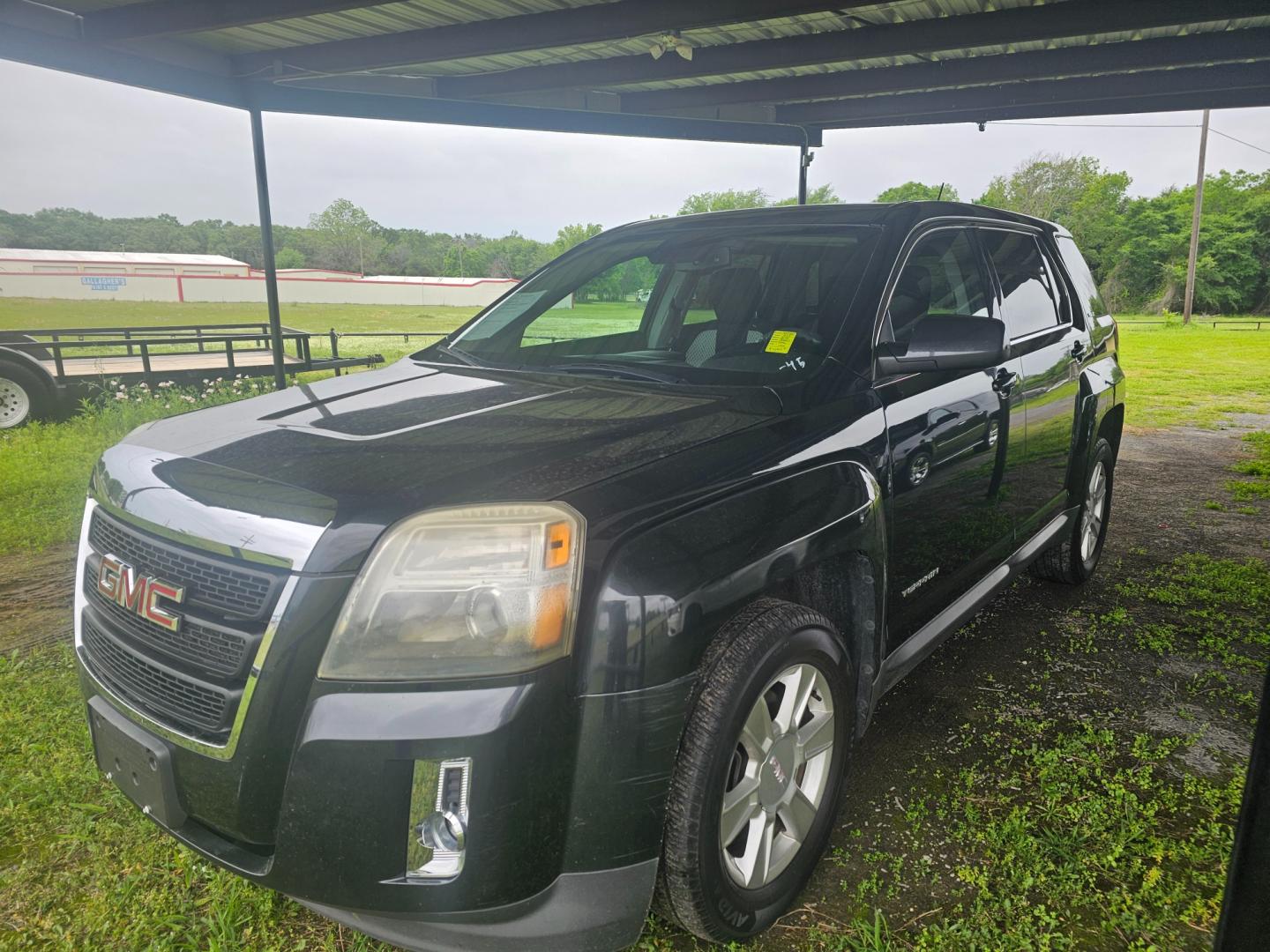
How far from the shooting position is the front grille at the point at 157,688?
1.66 meters

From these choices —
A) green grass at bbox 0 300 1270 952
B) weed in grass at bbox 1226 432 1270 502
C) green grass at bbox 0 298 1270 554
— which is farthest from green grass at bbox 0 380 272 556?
weed in grass at bbox 1226 432 1270 502

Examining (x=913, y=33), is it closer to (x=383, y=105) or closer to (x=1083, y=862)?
Answer: (x=383, y=105)

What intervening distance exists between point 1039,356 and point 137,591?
3230 millimetres

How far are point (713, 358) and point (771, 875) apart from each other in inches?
57.5

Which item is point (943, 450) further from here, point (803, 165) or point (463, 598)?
point (803, 165)

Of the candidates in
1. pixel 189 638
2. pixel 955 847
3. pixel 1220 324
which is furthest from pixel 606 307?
pixel 1220 324

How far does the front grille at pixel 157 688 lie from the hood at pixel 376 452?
295 millimetres

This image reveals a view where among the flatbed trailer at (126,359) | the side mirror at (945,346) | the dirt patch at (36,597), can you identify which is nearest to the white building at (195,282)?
the flatbed trailer at (126,359)

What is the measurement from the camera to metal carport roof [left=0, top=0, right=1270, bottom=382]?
5375 millimetres

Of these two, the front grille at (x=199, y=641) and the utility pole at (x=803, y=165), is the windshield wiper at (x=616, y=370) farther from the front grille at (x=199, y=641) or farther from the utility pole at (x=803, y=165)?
the utility pole at (x=803, y=165)

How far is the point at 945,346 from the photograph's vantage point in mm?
2416

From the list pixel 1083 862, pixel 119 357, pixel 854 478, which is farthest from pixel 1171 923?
pixel 119 357

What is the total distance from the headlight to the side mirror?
1328 mm

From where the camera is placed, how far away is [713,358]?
8.66 ft
